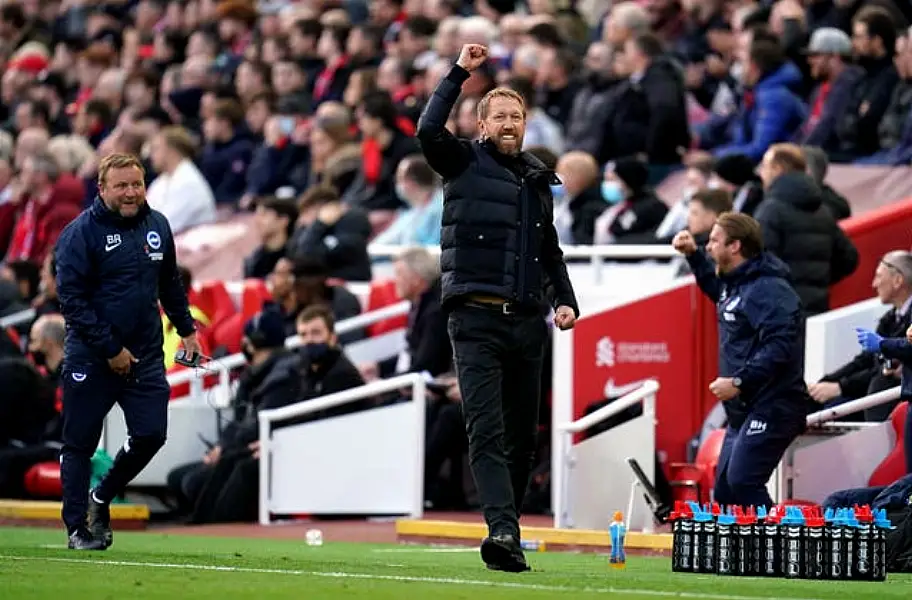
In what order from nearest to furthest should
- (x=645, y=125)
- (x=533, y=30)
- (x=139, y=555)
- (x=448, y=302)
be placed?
(x=448, y=302), (x=139, y=555), (x=645, y=125), (x=533, y=30)

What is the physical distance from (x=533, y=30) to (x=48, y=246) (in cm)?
562

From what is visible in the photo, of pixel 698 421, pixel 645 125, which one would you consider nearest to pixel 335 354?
pixel 698 421

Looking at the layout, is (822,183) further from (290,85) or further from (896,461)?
(290,85)

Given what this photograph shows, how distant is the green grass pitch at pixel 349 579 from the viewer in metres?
9.16

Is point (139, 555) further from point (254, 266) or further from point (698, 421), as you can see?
point (254, 266)

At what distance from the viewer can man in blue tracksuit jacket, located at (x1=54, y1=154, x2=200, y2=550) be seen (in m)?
12.1

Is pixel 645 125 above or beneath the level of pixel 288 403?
above

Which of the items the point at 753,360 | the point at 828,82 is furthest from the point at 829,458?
the point at 828,82

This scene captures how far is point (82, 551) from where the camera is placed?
1196 centimetres

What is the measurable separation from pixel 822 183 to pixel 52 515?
592 cm

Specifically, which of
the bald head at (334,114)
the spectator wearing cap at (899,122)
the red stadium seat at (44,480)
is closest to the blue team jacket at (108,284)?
the red stadium seat at (44,480)

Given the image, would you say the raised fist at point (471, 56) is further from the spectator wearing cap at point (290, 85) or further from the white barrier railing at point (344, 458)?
the spectator wearing cap at point (290, 85)

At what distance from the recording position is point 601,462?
14.8m

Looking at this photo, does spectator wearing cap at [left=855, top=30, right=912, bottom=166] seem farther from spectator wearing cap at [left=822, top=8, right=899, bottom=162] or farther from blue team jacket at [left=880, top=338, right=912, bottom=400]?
blue team jacket at [left=880, top=338, right=912, bottom=400]
